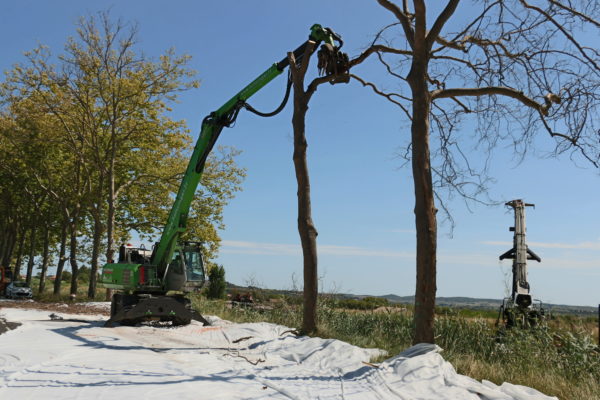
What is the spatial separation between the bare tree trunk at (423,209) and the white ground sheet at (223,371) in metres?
0.87

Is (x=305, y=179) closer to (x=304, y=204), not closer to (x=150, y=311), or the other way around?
(x=304, y=204)

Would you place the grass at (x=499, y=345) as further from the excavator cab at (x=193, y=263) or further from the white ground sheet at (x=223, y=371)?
the excavator cab at (x=193, y=263)

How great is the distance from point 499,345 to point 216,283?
2373cm

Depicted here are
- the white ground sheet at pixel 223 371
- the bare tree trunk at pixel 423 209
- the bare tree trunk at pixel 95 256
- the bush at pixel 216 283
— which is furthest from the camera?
the bush at pixel 216 283

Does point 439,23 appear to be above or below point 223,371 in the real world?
above

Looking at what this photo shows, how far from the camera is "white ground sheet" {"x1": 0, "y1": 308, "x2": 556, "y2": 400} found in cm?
625

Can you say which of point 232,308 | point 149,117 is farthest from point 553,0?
point 149,117

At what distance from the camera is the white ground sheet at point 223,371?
6.25 metres

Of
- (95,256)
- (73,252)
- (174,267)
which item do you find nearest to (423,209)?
(174,267)

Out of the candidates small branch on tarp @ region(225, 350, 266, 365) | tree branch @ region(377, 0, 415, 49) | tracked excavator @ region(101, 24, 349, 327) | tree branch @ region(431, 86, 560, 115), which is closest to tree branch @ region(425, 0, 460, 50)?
tree branch @ region(377, 0, 415, 49)

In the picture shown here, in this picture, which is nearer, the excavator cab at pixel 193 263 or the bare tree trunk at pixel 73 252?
the excavator cab at pixel 193 263

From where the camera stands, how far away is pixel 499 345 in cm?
901

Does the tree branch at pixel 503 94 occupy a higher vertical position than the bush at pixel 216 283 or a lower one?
higher

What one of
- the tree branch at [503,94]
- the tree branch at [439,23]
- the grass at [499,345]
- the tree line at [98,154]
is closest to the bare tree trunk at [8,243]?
the tree line at [98,154]
